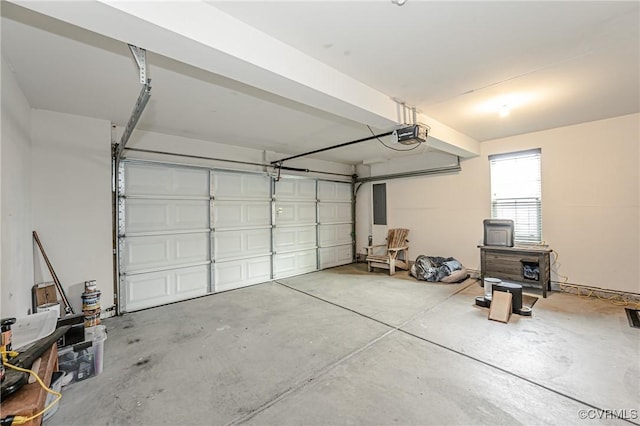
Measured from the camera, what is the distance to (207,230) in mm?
4488

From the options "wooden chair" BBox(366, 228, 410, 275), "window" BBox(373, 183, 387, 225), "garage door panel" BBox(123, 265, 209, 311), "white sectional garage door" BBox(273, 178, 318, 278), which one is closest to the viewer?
"garage door panel" BBox(123, 265, 209, 311)

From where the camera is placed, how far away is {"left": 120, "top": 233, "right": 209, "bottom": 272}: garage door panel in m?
3.77

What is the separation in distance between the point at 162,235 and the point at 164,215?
310 millimetres

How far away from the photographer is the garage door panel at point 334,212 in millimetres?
6402

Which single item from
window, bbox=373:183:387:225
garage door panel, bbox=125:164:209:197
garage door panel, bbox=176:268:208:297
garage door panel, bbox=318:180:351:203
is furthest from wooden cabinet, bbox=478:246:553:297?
garage door panel, bbox=125:164:209:197

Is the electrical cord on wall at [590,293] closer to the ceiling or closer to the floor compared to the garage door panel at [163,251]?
closer to the floor

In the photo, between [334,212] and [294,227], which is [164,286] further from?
[334,212]

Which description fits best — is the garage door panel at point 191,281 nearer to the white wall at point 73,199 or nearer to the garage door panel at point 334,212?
the white wall at point 73,199

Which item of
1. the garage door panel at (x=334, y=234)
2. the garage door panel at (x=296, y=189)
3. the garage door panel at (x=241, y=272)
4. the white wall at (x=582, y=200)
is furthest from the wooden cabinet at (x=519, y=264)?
the garage door panel at (x=241, y=272)

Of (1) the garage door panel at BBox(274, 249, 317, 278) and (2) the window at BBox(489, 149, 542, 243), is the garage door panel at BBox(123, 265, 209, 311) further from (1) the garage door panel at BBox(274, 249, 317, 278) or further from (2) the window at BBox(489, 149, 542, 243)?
(2) the window at BBox(489, 149, 542, 243)

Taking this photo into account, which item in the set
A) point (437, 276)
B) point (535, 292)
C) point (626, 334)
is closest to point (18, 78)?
point (437, 276)

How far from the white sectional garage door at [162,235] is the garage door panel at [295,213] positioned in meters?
1.50

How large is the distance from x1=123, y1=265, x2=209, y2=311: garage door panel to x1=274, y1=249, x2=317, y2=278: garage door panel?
1.46 meters

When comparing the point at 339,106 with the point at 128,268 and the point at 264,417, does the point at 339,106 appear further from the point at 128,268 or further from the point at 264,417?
the point at 128,268
